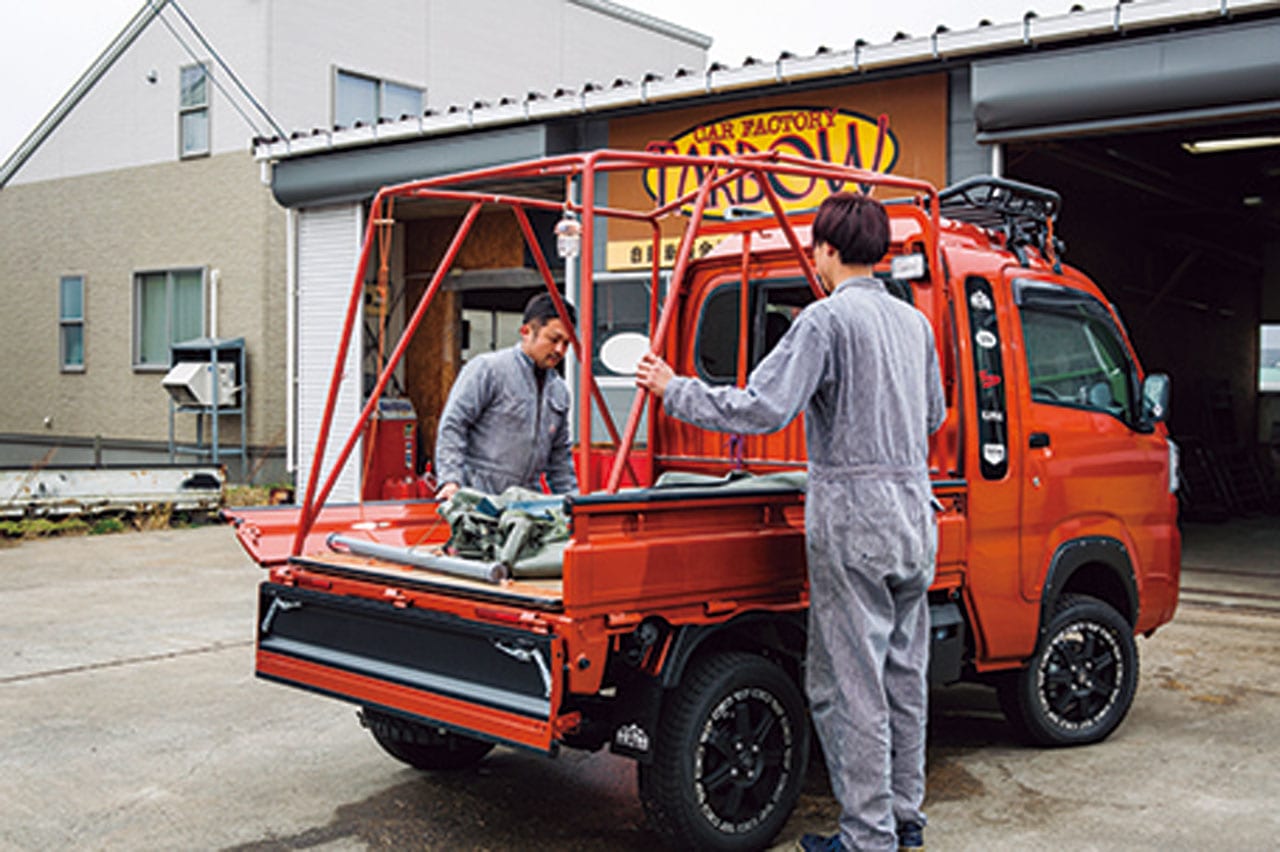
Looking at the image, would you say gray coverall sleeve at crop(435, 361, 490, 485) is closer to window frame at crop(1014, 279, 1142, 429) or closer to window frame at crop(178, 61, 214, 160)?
window frame at crop(1014, 279, 1142, 429)

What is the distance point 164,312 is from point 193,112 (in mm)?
2882

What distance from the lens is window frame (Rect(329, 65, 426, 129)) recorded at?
1797 centimetres

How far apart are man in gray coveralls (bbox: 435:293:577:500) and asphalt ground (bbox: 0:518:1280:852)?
1260mm

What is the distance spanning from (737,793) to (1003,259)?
2.72m

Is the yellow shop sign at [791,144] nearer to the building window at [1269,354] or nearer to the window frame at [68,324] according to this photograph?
the window frame at [68,324]

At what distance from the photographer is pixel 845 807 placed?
13.2 feet

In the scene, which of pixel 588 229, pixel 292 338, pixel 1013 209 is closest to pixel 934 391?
pixel 588 229

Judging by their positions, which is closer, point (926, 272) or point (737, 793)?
point (737, 793)

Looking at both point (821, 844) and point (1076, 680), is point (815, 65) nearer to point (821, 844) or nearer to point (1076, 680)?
point (1076, 680)

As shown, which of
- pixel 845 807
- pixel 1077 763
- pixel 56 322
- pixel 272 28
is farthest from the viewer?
pixel 56 322

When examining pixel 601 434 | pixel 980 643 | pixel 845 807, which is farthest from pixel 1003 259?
pixel 601 434

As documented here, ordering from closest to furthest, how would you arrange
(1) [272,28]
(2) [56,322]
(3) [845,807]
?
(3) [845,807], (1) [272,28], (2) [56,322]

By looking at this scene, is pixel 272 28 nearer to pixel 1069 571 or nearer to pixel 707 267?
pixel 707 267

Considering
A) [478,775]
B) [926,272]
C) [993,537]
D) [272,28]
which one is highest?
[272,28]
